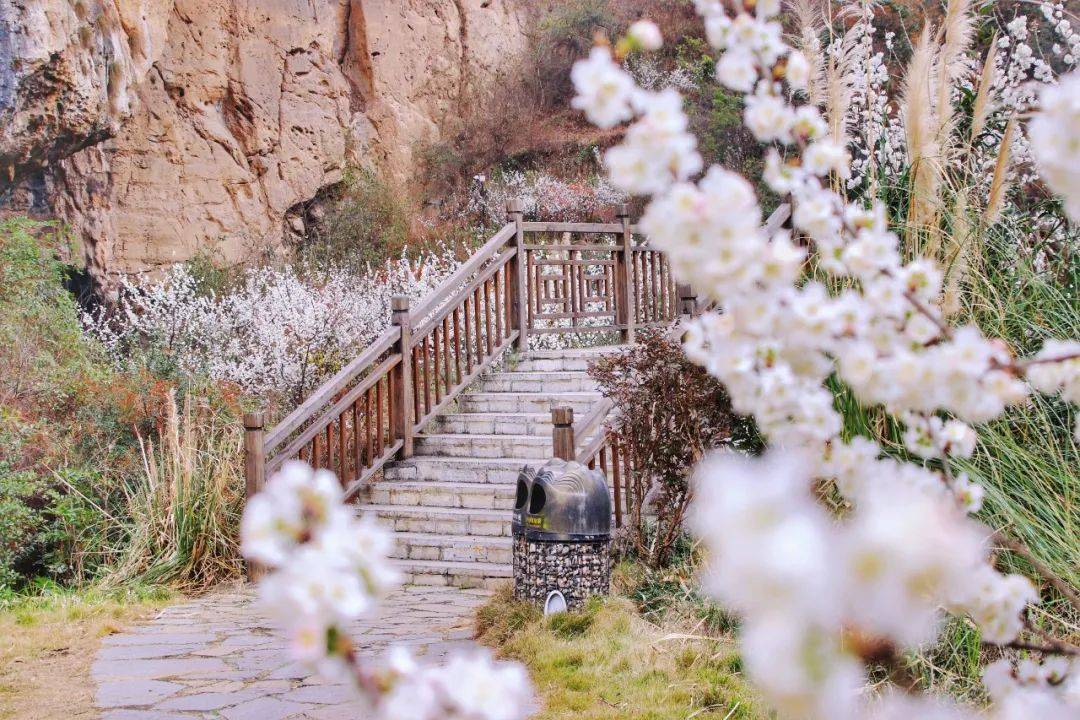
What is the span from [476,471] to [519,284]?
2.41 meters

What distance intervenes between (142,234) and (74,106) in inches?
138

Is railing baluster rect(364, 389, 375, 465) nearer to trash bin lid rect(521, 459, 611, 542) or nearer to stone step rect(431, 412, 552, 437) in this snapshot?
stone step rect(431, 412, 552, 437)

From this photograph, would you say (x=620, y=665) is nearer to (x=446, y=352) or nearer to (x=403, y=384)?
(x=403, y=384)

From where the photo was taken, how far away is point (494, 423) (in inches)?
356

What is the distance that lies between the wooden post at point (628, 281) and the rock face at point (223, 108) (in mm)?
5931

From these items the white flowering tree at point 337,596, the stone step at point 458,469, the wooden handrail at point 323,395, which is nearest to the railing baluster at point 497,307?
the wooden handrail at point 323,395

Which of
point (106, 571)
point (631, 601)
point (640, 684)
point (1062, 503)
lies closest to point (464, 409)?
point (106, 571)

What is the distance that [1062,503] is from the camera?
12.4ft

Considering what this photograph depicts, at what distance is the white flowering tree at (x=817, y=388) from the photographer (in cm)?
74

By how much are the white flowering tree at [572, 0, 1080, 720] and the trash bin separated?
3.83 metres

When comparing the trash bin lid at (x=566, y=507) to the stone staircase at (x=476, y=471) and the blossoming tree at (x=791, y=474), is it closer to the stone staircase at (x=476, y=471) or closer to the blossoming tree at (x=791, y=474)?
the stone staircase at (x=476, y=471)

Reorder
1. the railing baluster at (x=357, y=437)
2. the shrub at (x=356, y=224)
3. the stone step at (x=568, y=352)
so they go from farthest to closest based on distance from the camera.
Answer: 1. the shrub at (x=356, y=224)
2. the stone step at (x=568, y=352)
3. the railing baluster at (x=357, y=437)

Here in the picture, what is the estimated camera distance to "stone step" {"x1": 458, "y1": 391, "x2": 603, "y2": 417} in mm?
8914

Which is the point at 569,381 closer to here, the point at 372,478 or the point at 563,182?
the point at 372,478
